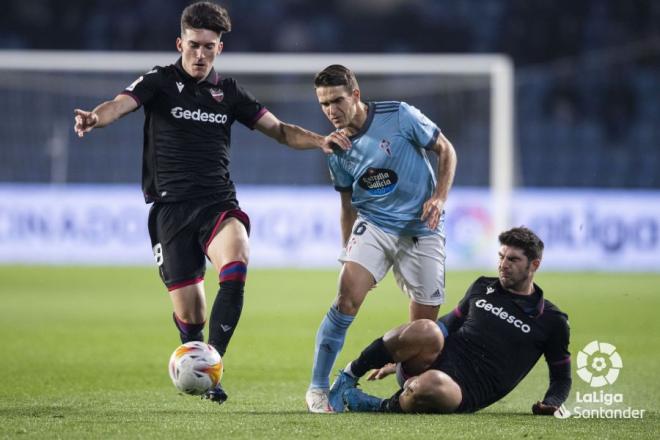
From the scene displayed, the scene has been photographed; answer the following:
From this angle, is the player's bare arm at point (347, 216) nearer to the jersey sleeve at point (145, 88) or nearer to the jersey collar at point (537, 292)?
the jersey collar at point (537, 292)

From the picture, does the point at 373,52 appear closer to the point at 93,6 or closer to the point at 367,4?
the point at 367,4

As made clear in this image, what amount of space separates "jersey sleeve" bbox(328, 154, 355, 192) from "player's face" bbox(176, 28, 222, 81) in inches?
35.4

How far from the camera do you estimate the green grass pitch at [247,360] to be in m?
5.18

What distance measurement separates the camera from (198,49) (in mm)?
6230

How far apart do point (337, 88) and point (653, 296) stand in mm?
9066

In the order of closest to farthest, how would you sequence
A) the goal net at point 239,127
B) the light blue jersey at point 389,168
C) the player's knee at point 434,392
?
1. the player's knee at point 434,392
2. the light blue jersey at point 389,168
3. the goal net at point 239,127

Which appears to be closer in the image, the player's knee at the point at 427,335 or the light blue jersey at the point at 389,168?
the player's knee at the point at 427,335

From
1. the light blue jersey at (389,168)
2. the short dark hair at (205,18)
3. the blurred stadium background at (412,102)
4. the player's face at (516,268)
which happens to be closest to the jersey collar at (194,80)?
the short dark hair at (205,18)

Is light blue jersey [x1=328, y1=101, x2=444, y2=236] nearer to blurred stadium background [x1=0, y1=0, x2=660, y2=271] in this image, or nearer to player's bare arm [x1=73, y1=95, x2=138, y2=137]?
player's bare arm [x1=73, y1=95, x2=138, y2=137]

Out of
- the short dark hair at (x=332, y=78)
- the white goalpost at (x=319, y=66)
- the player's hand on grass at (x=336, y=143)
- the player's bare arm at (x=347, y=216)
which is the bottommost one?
the player's bare arm at (x=347, y=216)

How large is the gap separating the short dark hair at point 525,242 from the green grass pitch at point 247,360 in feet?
2.79

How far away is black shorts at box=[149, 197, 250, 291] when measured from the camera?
20.6 ft

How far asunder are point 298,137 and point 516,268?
5.26ft

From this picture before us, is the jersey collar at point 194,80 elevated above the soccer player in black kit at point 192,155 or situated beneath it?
elevated above
